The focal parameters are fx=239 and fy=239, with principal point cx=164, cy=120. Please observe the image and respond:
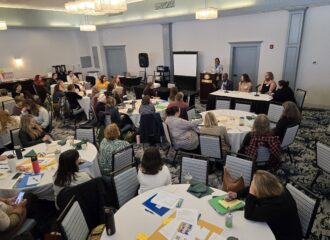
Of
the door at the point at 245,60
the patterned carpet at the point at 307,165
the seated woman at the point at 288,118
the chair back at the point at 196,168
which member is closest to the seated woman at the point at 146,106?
the patterned carpet at the point at 307,165

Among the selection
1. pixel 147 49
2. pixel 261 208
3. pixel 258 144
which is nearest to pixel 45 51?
pixel 147 49

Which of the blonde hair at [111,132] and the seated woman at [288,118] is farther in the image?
the seated woman at [288,118]

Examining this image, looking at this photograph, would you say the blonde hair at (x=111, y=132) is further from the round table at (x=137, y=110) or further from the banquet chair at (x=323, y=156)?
the banquet chair at (x=323, y=156)

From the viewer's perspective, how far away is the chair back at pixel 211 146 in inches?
150

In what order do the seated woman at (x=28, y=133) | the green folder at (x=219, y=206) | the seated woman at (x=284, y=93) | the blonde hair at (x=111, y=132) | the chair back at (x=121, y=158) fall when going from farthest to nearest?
1. the seated woman at (x=284, y=93)
2. the seated woman at (x=28, y=133)
3. the blonde hair at (x=111, y=132)
4. the chair back at (x=121, y=158)
5. the green folder at (x=219, y=206)

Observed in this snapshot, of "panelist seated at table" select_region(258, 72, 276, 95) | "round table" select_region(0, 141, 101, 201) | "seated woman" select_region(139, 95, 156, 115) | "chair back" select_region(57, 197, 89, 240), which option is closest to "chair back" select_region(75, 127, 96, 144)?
"round table" select_region(0, 141, 101, 201)

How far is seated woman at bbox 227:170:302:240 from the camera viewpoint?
2041mm

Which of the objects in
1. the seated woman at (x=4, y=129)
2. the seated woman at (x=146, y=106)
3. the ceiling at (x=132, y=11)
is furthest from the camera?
the ceiling at (x=132, y=11)

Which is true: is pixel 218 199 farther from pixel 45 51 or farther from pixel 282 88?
pixel 45 51

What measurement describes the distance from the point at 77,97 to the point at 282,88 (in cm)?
579

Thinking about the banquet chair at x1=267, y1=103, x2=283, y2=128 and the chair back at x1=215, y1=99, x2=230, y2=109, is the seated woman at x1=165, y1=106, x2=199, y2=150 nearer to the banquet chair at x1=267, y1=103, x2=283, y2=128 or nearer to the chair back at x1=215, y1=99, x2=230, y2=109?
the chair back at x1=215, y1=99, x2=230, y2=109

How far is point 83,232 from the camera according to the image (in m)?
2.29

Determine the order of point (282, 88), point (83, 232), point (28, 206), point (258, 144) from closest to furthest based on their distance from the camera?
point (83, 232), point (28, 206), point (258, 144), point (282, 88)

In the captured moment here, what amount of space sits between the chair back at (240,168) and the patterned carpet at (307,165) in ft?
1.50
